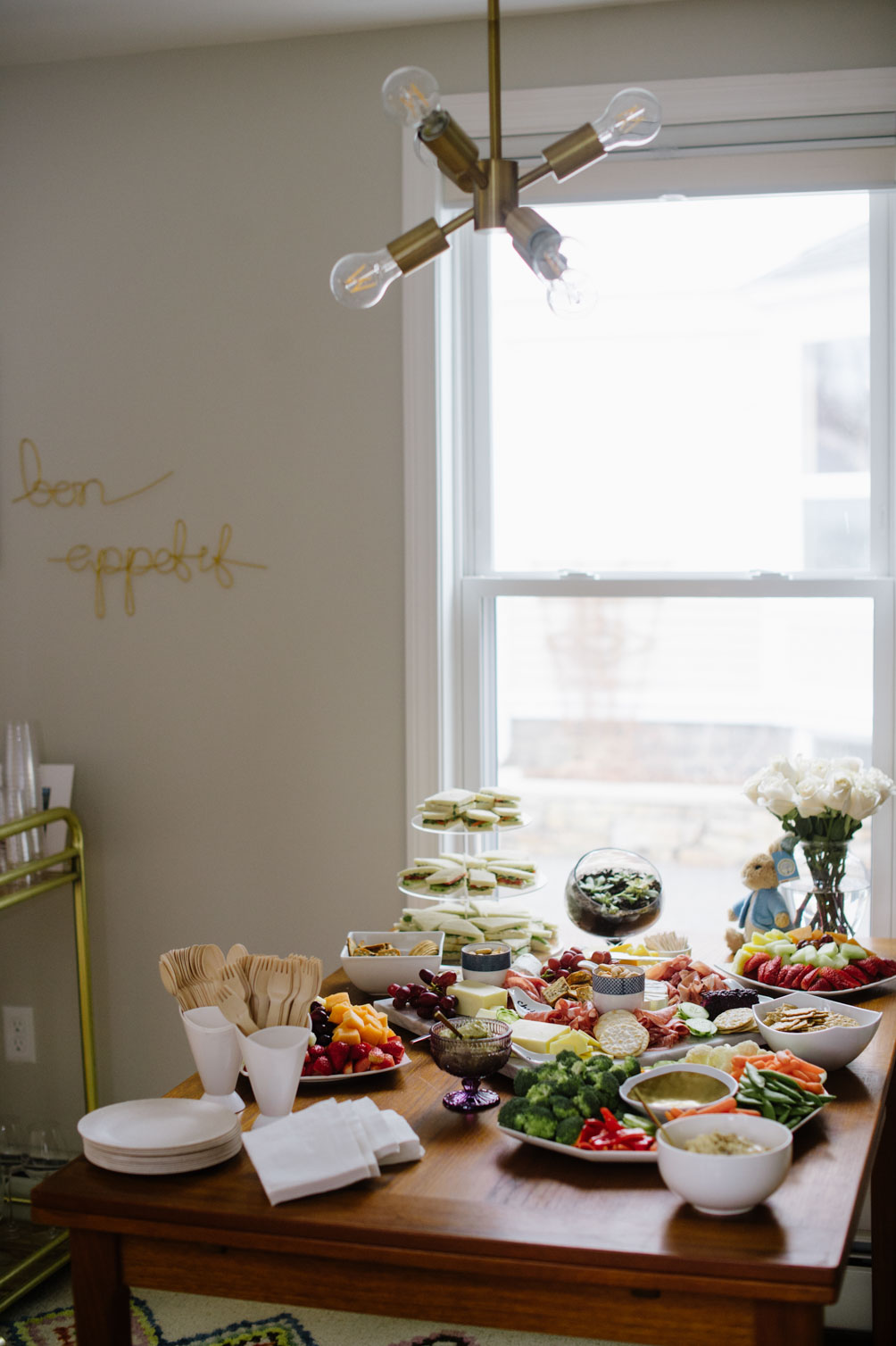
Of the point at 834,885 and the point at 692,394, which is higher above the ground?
the point at 692,394

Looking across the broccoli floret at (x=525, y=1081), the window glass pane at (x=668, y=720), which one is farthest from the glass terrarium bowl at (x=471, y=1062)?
the window glass pane at (x=668, y=720)

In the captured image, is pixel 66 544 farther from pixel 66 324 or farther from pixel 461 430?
pixel 461 430

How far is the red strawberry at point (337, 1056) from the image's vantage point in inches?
60.8

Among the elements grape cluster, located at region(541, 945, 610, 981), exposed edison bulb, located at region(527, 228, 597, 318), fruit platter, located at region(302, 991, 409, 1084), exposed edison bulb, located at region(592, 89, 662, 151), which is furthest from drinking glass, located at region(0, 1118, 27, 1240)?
exposed edison bulb, located at region(592, 89, 662, 151)

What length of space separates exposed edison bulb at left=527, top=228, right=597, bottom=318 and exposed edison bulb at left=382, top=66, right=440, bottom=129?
0.18 meters

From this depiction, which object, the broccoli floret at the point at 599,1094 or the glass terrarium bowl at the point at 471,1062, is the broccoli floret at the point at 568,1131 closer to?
the broccoli floret at the point at 599,1094

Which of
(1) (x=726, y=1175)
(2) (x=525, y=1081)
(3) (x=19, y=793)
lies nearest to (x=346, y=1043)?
(2) (x=525, y=1081)

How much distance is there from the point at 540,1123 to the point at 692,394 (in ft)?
5.71

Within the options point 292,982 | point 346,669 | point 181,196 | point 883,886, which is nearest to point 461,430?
point 346,669

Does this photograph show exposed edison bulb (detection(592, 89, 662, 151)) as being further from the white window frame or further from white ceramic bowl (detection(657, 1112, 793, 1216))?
the white window frame

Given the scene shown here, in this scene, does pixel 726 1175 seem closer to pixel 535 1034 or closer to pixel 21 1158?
pixel 535 1034

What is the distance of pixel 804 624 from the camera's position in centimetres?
253

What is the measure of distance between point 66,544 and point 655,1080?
6.42ft

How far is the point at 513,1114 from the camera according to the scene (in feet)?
4.42
